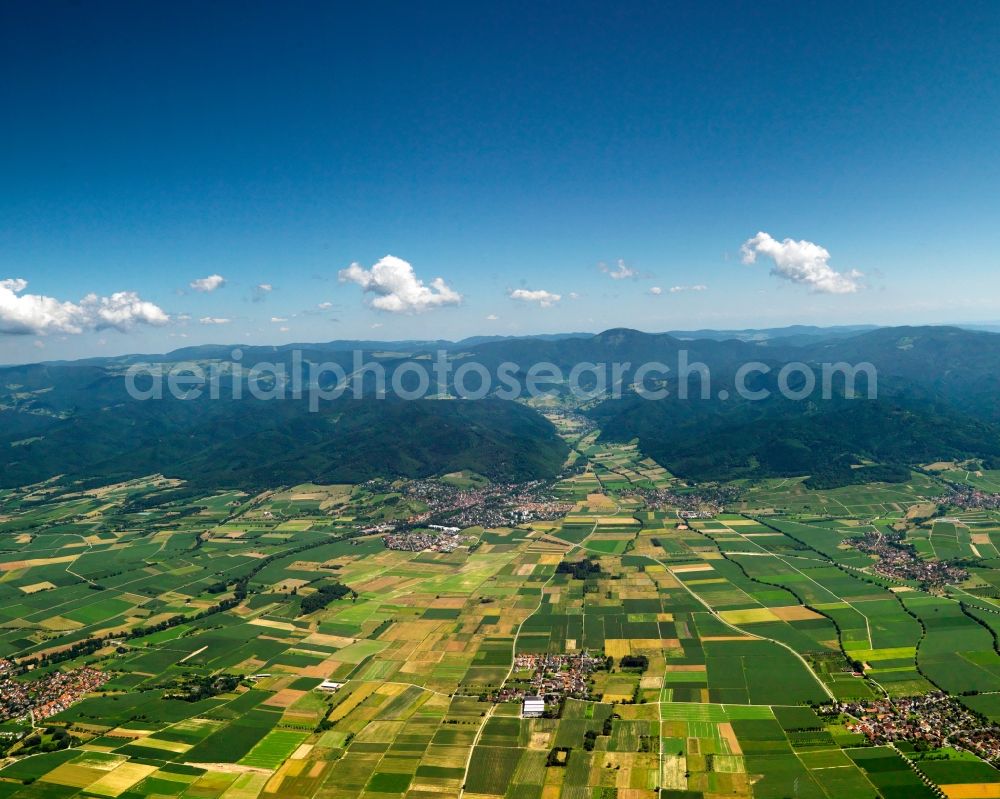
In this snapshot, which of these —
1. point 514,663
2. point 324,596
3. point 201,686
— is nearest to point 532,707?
point 514,663

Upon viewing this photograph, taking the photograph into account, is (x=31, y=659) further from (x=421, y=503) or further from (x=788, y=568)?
(x=788, y=568)

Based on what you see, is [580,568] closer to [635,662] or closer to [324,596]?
[635,662]

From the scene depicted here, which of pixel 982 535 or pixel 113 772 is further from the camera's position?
pixel 982 535

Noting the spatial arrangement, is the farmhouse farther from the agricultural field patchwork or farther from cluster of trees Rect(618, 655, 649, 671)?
cluster of trees Rect(618, 655, 649, 671)

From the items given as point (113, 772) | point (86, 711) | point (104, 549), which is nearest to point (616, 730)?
point (113, 772)

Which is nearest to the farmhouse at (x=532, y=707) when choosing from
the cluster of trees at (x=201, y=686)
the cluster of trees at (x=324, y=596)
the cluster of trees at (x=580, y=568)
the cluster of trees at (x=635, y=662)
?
the cluster of trees at (x=635, y=662)

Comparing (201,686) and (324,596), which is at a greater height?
(201,686)

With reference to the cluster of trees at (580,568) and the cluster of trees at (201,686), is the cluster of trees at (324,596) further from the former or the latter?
the cluster of trees at (580,568)

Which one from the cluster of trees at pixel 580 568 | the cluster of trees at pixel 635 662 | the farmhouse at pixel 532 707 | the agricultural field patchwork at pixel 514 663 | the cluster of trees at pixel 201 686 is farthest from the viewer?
the cluster of trees at pixel 580 568
